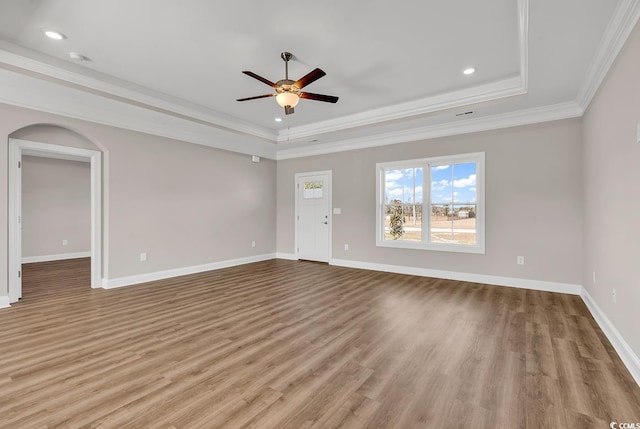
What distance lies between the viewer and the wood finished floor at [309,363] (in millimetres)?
1693

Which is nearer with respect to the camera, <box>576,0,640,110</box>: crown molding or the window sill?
<box>576,0,640,110</box>: crown molding

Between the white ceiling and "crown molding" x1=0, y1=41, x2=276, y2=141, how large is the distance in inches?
0.6

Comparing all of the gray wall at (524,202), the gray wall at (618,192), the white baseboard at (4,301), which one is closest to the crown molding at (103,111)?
the white baseboard at (4,301)

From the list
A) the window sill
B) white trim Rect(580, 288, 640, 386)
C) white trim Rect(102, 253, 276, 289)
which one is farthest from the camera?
the window sill

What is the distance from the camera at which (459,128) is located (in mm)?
4980

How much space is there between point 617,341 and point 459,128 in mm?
3565

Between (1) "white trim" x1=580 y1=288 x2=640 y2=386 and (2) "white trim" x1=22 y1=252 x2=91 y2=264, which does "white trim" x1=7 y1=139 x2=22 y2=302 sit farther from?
(1) "white trim" x1=580 y1=288 x2=640 y2=386

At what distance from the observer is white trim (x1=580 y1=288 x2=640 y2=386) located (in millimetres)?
2080

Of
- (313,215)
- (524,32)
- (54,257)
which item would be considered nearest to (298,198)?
(313,215)

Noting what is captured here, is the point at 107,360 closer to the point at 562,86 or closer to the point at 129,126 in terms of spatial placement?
the point at 129,126

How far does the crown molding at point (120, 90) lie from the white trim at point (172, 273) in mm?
2705

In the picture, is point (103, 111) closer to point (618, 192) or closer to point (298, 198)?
point (298, 198)

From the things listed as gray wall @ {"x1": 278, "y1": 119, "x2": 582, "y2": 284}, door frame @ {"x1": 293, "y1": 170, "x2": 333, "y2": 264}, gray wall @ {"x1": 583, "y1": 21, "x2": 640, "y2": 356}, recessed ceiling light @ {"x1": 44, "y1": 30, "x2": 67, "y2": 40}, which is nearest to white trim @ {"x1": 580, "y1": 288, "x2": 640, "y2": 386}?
gray wall @ {"x1": 583, "y1": 21, "x2": 640, "y2": 356}

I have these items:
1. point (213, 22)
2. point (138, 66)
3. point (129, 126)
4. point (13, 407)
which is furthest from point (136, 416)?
point (129, 126)
